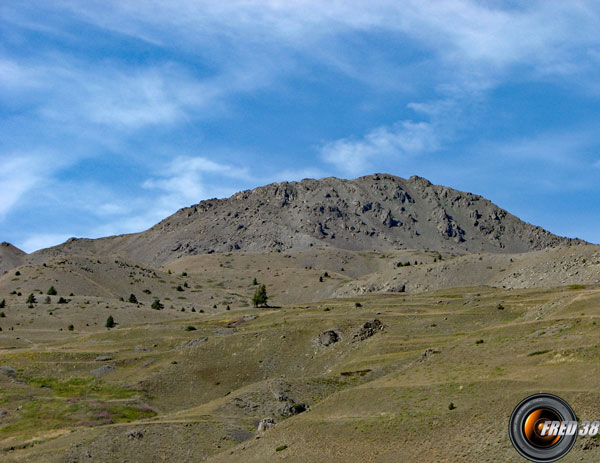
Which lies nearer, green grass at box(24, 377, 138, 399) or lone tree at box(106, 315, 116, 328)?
green grass at box(24, 377, 138, 399)

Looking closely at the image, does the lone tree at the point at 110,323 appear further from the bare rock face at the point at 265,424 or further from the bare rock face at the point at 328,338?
the bare rock face at the point at 265,424

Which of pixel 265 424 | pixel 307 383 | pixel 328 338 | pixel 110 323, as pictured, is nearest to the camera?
pixel 265 424

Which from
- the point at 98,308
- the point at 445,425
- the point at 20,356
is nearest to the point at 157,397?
the point at 20,356

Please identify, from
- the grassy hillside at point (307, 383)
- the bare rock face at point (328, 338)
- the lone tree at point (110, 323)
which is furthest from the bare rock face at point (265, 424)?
the lone tree at point (110, 323)

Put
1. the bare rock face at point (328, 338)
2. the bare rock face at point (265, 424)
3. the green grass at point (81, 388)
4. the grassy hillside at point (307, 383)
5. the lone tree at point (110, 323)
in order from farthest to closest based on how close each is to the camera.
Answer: the lone tree at point (110, 323)
the bare rock face at point (328, 338)
the green grass at point (81, 388)
the bare rock face at point (265, 424)
the grassy hillside at point (307, 383)

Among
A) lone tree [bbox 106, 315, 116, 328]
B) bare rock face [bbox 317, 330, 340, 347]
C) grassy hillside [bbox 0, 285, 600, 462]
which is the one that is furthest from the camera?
lone tree [bbox 106, 315, 116, 328]

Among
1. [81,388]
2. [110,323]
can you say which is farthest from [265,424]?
[110,323]

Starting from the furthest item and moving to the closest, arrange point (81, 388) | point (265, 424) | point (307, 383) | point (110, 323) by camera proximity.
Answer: point (110, 323) → point (81, 388) → point (307, 383) → point (265, 424)

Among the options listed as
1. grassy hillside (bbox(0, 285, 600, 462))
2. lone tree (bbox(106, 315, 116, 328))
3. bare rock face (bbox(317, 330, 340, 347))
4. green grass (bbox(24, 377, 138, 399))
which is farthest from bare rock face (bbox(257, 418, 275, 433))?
lone tree (bbox(106, 315, 116, 328))

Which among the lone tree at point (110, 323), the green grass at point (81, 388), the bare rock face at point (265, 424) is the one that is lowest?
the bare rock face at point (265, 424)

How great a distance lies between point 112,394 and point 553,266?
135896mm

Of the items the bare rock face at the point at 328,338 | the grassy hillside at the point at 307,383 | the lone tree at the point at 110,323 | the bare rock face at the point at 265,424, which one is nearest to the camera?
the grassy hillside at the point at 307,383

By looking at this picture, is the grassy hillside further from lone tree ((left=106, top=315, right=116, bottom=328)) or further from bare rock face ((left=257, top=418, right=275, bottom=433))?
lone tree ((left=106, top=315, right=116, bottom=328))

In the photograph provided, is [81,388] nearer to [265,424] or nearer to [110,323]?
[265,424]
